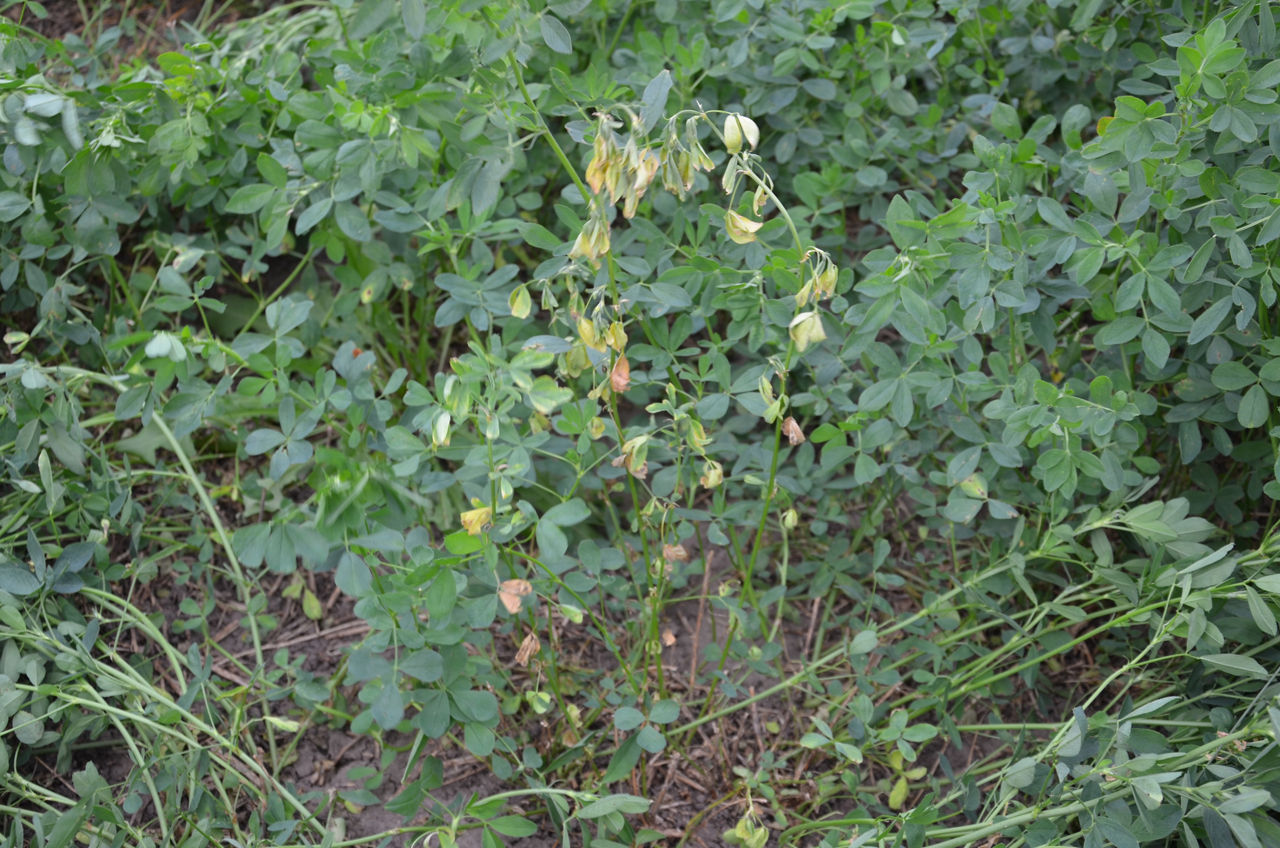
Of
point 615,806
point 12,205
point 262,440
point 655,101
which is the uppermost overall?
point 655,101

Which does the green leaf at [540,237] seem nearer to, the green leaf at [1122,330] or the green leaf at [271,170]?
the green leaf at [271,170]

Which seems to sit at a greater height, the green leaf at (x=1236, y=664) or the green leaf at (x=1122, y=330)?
the green leaf at (x=1122, y=330)

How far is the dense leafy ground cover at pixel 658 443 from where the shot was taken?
1634 millimetres

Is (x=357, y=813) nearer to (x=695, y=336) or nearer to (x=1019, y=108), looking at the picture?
(x=695, y=336)

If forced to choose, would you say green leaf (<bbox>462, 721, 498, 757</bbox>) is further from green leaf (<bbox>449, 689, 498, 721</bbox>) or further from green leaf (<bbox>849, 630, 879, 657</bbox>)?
green leaf (<bbox>849, 630, 879, 657</bbox>)

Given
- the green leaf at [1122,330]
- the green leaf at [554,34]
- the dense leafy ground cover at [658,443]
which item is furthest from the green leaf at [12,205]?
the green leaf at [1122,330]

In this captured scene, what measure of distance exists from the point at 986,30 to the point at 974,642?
145 cm

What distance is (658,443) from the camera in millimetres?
1797

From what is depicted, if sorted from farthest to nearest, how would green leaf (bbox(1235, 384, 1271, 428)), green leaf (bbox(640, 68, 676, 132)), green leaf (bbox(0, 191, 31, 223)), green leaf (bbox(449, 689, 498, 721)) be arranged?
green leaf (bbox(0, 191, 31, 223)), green leaf (bbox(1235, 384, 1271, 428)), green leaf (bbox(449, 689, 498, 721)), green leaf (bbox(640, 68, 676, 132))

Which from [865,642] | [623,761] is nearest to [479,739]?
[623,761]

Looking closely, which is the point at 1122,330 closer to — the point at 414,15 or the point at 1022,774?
the point at 1022,774

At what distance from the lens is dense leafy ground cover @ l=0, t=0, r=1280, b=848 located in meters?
1.63

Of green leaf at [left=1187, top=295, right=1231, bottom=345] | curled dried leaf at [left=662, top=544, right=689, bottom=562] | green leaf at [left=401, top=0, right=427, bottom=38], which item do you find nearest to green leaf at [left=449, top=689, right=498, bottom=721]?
curled dried leaf at [left=662, top=544, right=689, bottom=562]

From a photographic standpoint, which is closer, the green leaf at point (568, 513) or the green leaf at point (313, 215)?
the green leaf at point (568, 513)
